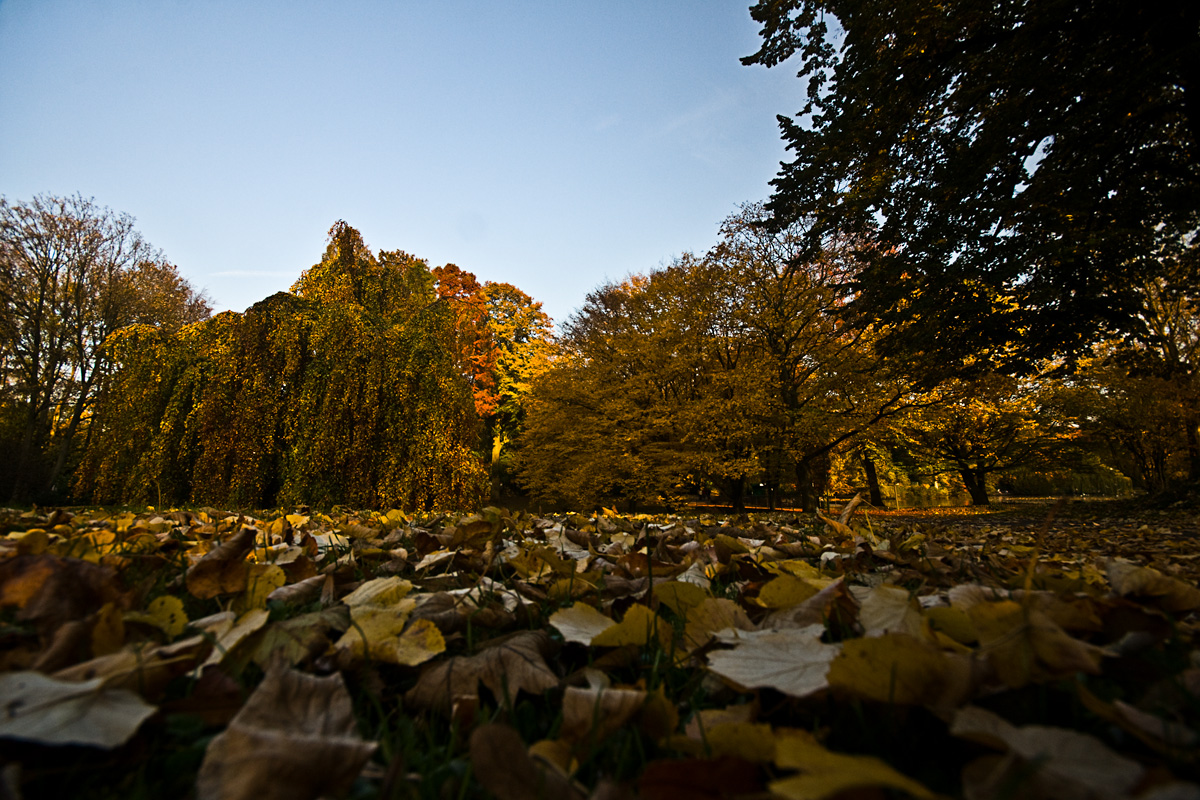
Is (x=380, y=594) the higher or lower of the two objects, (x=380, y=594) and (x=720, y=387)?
the lower

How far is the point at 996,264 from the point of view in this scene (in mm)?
5562

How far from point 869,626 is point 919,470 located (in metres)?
23.0

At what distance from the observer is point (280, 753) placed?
1.24 feet

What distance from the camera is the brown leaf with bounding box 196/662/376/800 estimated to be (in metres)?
0.36

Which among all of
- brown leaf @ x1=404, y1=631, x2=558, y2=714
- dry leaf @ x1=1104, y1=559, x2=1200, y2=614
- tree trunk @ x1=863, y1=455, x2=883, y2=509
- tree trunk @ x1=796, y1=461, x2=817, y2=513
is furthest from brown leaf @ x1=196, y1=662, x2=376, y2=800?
tree trunk @ x1=863, y1=455, x2=883, y2=509

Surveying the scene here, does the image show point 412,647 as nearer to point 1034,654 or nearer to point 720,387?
point 1034,654

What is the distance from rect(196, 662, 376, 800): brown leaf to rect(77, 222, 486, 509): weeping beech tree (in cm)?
813

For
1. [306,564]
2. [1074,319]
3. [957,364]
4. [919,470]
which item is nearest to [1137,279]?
[1074,319]

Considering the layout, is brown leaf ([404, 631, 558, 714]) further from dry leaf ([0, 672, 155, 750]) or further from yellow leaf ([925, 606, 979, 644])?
yellow leaf ([925, 606, 979, 644])

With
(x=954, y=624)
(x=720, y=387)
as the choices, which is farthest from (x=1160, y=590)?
(x=720, y=387)

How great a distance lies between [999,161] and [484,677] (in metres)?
6.96

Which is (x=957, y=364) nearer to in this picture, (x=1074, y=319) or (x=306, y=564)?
(x=1074, y=319)

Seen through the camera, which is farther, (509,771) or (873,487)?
(873,487)

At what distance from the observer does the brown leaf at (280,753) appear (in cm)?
36
